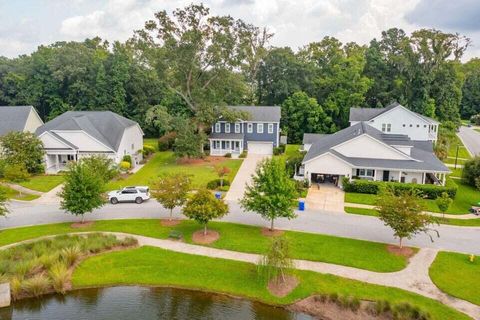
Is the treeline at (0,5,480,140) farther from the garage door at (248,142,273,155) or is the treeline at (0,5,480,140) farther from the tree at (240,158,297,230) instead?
the tree at (240,158,297,230)

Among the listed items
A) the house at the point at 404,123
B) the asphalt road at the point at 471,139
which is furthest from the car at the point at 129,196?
the asphalt road at the point at 471,139

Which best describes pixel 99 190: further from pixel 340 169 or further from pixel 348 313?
pixel 340 169

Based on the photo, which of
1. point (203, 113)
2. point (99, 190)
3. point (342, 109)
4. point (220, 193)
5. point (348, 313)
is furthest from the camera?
point (342, 109)

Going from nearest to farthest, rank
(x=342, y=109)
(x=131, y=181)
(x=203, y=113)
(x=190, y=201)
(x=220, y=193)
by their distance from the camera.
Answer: (x=190, y=201) < (x=220, y=193) < (x=131, y=181) < (x=203, y=113) < (x=342, y=109)

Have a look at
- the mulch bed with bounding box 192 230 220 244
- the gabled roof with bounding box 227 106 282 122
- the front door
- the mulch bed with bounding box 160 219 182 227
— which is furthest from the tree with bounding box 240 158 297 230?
the gabled roof with bounding box 227 106 282 122

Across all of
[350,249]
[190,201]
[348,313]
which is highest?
[190,201]

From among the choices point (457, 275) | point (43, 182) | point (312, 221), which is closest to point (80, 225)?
point (43, 182)

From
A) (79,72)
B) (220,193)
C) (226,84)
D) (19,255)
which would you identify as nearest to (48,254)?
(19,255)

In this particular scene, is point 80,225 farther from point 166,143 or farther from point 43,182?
point 166,143
